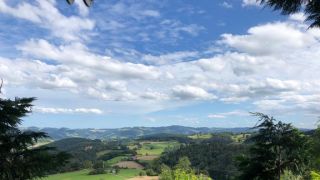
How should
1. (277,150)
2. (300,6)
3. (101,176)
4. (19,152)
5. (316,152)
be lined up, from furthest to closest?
(101,176) < (316,152) < (277,150) < (19,152) < (300,6)

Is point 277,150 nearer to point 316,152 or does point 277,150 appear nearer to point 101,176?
→ point 316,152

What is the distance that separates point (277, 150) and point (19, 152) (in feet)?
39.9

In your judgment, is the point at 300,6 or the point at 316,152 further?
the point at 316,152

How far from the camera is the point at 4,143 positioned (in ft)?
46.4

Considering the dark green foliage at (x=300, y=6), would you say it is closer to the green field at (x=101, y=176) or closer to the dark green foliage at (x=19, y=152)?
the dark green foliage at (x=19, y=152)

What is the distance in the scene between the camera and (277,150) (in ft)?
68.4

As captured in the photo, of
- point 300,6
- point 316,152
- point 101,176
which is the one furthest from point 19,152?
point 101,176

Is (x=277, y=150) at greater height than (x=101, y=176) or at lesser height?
greater

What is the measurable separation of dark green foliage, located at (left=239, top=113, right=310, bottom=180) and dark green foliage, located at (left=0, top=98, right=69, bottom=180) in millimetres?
10385

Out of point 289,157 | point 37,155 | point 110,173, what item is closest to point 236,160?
point 289,157

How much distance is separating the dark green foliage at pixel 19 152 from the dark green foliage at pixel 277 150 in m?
10.4

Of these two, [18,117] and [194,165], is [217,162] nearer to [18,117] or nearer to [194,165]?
[194,165]

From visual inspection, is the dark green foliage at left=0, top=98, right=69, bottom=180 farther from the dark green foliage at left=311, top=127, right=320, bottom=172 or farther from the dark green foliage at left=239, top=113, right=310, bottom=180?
the dark green foliage at left=311, top=127, right=320, bottom=172

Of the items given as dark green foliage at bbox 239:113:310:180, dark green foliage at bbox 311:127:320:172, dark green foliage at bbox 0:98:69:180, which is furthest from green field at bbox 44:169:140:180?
dark green foliage at bbox 0:98:69:180
